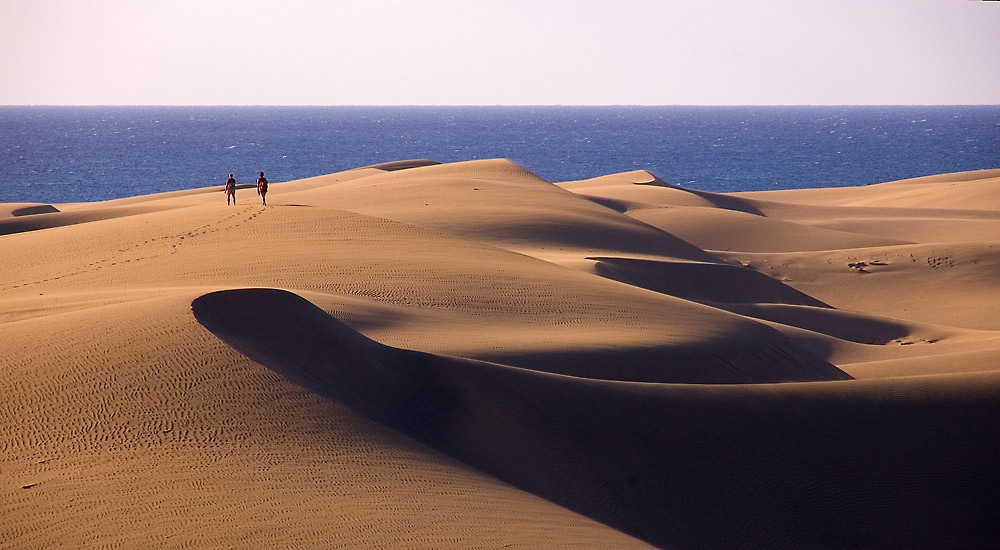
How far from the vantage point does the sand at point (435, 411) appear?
6.71m

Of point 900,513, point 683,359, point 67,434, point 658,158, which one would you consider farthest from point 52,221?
point 658,158

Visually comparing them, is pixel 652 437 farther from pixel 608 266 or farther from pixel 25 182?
pixel 25 182

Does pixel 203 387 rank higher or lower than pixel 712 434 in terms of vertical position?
higher

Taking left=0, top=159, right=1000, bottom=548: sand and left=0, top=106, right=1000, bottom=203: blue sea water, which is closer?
left=0, top=159, right=1000, bottom=548: sand

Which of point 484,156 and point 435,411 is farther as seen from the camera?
point 484,156

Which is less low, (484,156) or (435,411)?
(435,411)

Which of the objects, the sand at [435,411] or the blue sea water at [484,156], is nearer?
the sand at [435,411]

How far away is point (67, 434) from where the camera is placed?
7.20 m

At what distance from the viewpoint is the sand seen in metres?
6.71

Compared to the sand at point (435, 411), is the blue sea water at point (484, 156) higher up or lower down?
lower down

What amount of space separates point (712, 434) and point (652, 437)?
61 cm

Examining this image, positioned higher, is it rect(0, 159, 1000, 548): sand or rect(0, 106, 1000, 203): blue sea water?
rect(0, 159, 1000, 548): sand

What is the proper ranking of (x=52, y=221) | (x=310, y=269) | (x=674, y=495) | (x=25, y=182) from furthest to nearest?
1. (x=25, y=182)
2. (x=52, y=221)
3. (x=310, y=269)
4. (x=674, y=495)

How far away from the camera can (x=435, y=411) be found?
930 centimetres
